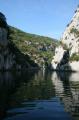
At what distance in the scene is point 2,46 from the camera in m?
157

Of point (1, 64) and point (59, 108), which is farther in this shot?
point (1, 64)

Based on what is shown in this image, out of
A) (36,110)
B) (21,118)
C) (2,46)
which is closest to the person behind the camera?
(21,118)

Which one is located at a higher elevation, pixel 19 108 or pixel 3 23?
pixel 3 23

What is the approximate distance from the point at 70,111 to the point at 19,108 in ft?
17.7

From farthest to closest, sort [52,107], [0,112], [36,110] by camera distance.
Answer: [52,107], [36,110], [0,112]

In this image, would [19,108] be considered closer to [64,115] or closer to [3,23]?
[64,115]

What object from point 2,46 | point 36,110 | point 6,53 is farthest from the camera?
point 6,53

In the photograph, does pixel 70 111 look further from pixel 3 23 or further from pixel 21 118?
pixel 3 23

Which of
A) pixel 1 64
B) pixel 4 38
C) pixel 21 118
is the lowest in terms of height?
pixel 21 118

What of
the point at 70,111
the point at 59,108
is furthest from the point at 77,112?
the point at 59,108

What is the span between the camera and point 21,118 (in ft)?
81.2

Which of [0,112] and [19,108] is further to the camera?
[19,108]

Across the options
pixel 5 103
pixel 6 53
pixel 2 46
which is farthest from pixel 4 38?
pixel 5 103

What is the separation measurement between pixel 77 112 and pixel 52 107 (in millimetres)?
4665
